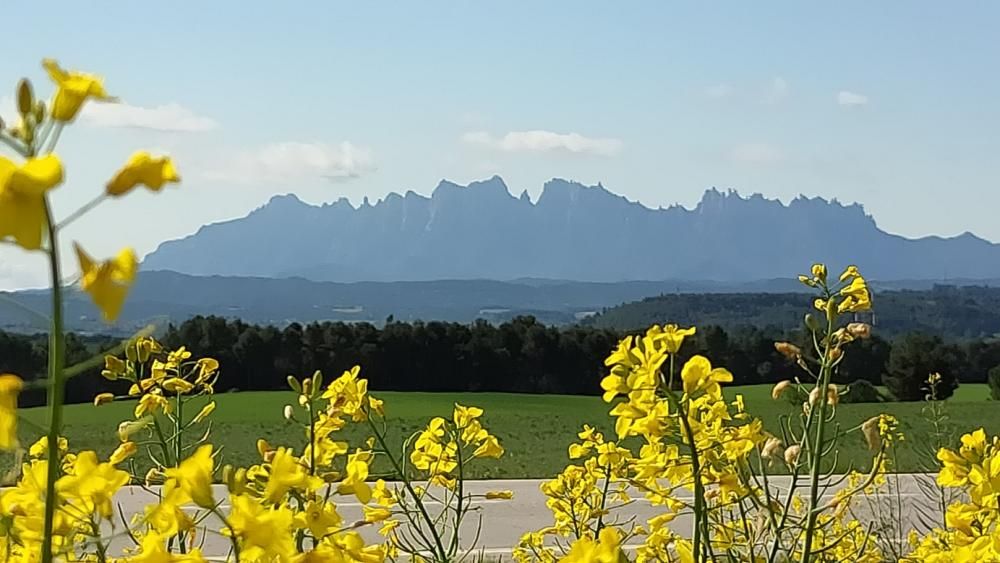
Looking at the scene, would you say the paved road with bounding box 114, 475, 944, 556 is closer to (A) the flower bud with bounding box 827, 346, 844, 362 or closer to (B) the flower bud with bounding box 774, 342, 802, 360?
(B) the flower bud with bounding box 774, 342, 802, 360

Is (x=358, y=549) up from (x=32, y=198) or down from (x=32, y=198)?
down

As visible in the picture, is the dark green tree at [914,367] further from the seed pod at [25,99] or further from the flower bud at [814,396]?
the seed pod at [25,99]

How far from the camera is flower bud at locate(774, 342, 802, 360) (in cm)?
209

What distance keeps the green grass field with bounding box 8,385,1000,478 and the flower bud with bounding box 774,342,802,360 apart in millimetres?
7163

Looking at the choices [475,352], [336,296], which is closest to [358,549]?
[475,352]

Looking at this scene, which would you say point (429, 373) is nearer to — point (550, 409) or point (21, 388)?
point (550, 409)

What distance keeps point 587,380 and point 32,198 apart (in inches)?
1198

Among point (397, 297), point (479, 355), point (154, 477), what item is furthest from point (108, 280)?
point (397, 297)

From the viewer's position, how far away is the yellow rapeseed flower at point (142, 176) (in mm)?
724

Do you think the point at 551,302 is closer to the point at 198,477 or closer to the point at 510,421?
the point at 510,421

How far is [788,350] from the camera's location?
7.04 feet

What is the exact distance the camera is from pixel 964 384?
33406 millimetres

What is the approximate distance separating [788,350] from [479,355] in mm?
28462

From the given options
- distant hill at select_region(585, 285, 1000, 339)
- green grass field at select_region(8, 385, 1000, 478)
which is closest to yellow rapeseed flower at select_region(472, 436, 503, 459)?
green grass field at select_region(8, 385, 1000, 478)
